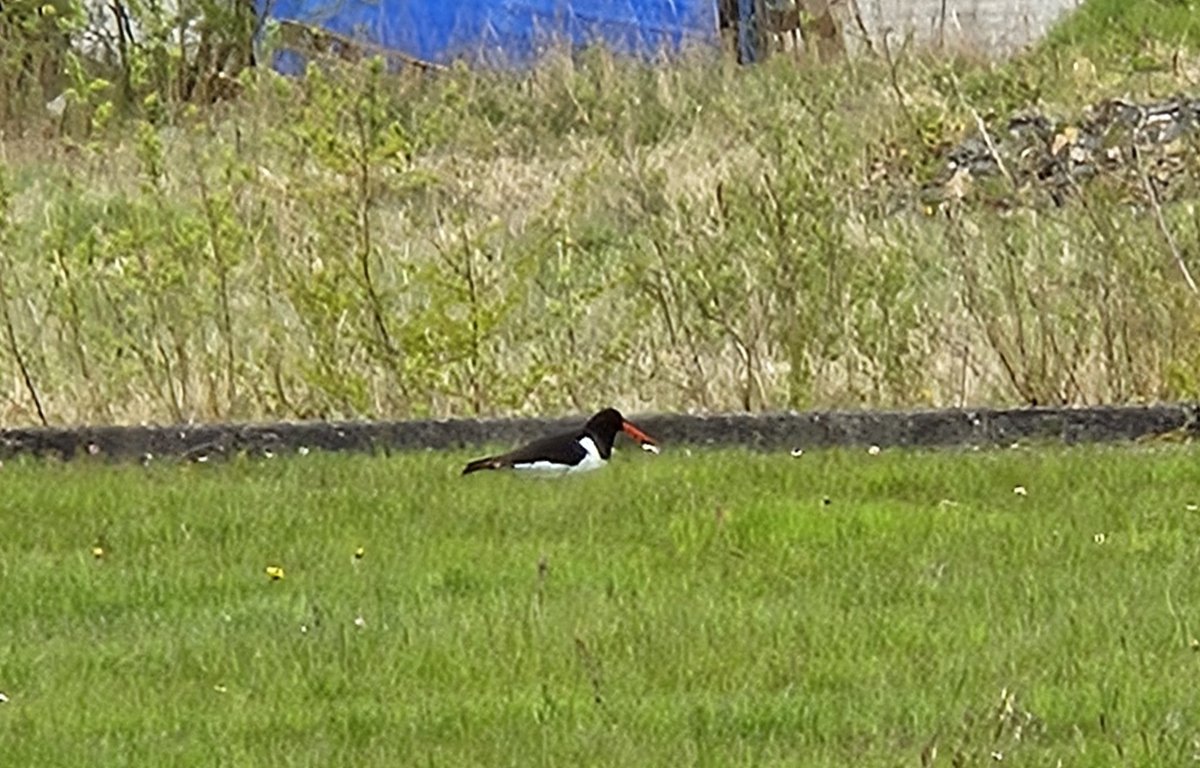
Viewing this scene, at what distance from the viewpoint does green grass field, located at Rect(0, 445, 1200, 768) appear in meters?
4.99

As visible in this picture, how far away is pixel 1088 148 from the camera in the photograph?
48.1 ft

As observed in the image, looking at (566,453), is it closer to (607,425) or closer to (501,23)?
(607,425)

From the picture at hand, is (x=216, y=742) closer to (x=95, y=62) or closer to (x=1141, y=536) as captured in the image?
(x=1141, y=536)

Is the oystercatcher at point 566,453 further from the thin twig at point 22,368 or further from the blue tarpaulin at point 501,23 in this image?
the blue tarpaulin at point 501,23

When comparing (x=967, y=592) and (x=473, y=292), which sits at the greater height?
(x=473, y=292)

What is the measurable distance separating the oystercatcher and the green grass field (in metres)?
0.07

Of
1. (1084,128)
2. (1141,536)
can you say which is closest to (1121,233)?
(1141,536)

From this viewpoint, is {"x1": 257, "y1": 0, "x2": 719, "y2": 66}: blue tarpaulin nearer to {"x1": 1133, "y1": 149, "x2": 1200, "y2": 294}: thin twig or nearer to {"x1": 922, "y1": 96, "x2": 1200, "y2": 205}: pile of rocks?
{"x1": 922, "y1": 96, "x2": 1200, "y2": 205}: pile of rocks

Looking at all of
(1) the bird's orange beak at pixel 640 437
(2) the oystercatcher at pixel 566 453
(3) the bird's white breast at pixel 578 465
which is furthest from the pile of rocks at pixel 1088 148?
(3) the bird's white breast at pixel 578 465

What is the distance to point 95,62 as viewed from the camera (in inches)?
744

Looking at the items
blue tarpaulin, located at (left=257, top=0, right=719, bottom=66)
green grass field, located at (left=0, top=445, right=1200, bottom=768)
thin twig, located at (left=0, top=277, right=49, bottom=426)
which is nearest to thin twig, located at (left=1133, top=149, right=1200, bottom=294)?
green grass field, located at (left=0, top=445, right=1200, bottom=768)

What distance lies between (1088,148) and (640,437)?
21.8 ft

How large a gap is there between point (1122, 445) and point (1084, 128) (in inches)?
280

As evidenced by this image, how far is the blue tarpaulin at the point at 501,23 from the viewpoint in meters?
20.7
